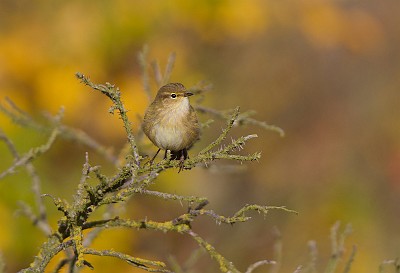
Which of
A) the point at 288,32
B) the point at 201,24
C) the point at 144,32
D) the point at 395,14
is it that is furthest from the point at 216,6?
the point at 395,14

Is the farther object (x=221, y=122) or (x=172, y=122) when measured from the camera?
(x=221, y=122)

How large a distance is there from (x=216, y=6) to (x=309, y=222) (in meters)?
3.04

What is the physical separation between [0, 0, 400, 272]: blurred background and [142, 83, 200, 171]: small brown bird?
→ 2.94 meters

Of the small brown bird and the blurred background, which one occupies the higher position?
the blurred background

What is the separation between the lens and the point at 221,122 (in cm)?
832

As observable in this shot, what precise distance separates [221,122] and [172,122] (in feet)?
13.8

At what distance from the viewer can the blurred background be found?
8102 mm

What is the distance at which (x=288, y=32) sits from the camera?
1115 cm

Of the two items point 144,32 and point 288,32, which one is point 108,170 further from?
point 288,32

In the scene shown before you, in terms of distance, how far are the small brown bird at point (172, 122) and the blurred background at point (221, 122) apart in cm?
294

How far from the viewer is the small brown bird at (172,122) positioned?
4043 millimetres

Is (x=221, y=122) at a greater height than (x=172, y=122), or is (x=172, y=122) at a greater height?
(x=221, y=122)

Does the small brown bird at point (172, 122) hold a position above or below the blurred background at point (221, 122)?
below

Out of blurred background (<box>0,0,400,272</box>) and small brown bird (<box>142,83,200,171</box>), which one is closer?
small brown bird (<box>142,83,200,171</box>)
